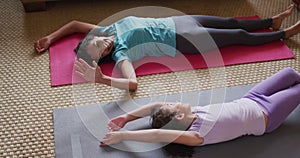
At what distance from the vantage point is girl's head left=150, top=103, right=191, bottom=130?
4.43 feet

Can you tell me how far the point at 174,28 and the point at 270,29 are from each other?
56cm

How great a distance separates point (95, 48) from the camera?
1.70 metres

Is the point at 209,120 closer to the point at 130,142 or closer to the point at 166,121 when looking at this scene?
the point at 166,121

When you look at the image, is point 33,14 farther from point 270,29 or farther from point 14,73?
point 270,29

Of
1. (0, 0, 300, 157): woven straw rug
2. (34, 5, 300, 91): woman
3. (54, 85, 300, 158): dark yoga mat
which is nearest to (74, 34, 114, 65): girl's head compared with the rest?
(34, 5, 300, 91): woman

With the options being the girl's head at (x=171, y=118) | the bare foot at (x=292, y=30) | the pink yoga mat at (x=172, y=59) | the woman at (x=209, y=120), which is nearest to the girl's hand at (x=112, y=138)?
the woman at (x=209, y=120)

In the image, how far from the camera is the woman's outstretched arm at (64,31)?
185cm

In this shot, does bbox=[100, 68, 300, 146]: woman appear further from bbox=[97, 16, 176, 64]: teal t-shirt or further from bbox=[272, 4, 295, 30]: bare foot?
bbox=[272, 4, 295, 30]: bare foot

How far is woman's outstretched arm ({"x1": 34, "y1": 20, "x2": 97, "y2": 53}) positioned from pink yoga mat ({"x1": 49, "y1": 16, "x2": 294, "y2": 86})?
3 centimetres

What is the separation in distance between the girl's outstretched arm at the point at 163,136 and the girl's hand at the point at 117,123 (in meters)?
0.06

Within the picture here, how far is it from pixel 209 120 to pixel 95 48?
2.08 ft

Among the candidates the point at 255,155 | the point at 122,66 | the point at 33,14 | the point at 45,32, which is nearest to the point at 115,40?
the point at 122,66

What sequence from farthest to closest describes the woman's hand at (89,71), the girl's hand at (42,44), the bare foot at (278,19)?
the bare foot at (278,19) < the girl's hand at (42,44) < the woman's hand at (89,71)

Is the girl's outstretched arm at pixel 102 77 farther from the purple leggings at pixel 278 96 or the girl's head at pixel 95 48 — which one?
the purple leggings at pixel 278 96
